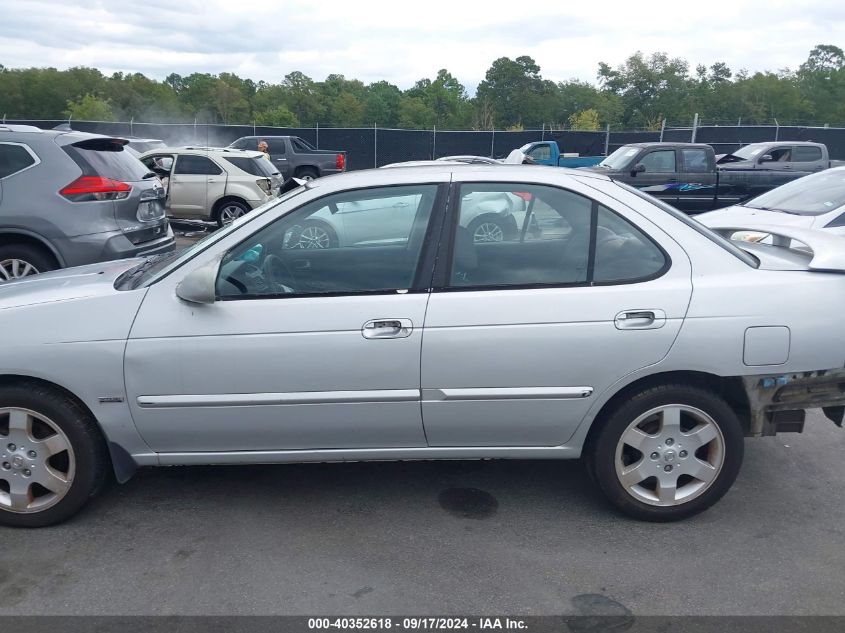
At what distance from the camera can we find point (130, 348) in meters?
3.43

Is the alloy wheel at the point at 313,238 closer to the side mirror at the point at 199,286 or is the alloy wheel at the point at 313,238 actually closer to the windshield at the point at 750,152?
the side mirror at the point at 199,286

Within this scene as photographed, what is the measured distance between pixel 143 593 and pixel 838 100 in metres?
82.0

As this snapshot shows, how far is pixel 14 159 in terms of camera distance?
674 centimetres

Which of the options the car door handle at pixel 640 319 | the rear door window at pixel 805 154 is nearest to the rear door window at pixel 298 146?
the rear door window at pixel 805 154

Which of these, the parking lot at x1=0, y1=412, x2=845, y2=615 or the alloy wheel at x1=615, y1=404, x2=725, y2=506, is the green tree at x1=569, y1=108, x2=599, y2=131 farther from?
the alloy wheel at x1=615, y1=404, x2=725, y2=506

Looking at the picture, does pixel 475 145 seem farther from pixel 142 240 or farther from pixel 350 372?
pixel 350 372

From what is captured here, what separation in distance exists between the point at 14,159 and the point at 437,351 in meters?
5.17

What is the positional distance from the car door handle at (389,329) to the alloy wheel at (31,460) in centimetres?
148

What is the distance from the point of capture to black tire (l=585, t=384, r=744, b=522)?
3.52 m

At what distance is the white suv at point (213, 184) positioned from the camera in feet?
46.4

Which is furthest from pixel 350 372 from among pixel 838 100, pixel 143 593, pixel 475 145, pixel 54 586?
pixel 838 100

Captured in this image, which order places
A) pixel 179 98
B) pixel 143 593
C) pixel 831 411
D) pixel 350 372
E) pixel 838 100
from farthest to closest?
pixel 179 98, pixel 838 100, pixel 831 411, pixel 350 372, pixel 143 593

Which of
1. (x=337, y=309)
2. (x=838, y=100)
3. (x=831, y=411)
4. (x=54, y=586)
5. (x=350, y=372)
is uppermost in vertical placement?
(x=838, y=100)

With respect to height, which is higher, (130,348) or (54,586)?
(130,348)
